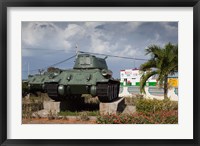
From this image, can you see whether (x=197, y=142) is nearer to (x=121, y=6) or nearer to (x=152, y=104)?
(x=152, y=104)

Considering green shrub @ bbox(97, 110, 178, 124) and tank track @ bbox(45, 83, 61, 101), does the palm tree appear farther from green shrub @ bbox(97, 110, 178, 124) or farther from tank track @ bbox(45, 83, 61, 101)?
tank track @ bbox(45, 83, 61, 101)

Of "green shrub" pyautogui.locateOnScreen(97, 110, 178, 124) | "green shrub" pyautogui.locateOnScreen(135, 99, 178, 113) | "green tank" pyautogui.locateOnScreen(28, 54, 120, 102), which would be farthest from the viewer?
"green tank" pyautogui.locateOnScreen(28, 54, 120, 102)

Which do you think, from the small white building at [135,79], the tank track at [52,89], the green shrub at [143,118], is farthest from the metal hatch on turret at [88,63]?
the green shrub at [143,118]

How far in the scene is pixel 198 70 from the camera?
15.9ft

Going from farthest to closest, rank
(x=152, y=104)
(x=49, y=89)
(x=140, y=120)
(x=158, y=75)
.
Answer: (x=49, y=89)
(x=158, y=75)
(x=152, y=104)
(x=140, y=120)

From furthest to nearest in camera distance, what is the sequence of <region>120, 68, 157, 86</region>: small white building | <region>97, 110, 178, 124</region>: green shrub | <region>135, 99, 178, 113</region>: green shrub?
<region>120, 68, 157, 86</region>: small white building
<region>135, 99, 178, 113</region>: green shrub
<region>97, 110, 178, 124</region>: green shrub

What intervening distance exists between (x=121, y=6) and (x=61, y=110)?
16.0 ft

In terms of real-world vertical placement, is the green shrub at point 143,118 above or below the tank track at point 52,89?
below

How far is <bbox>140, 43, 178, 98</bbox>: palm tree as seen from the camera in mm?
6132

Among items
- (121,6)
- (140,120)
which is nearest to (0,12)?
(121,6)

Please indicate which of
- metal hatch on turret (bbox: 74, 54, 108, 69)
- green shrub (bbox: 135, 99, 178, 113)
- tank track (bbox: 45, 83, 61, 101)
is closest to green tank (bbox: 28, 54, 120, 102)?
tank track (bbox: 45, 83, 61, 101)

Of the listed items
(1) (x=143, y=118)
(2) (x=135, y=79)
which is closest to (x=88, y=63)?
(2) (x=135, y=79)

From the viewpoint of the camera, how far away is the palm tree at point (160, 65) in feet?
20.1

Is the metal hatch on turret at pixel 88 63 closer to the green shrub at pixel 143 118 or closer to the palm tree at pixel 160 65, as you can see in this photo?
the palm tree at pixel 160 65
